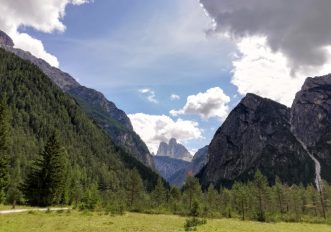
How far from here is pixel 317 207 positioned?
165m

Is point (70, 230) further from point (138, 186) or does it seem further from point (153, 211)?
point (138, 186)

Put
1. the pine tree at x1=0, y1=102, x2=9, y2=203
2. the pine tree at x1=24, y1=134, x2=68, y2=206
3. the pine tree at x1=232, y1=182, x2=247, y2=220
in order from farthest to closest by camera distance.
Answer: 1. the pine tree at x1=232, y1=182, x2=247, y2=220
2. the pine tree at x1=24, y1=134, x2=68, y2=206
3. the pine tree at x1=0, y1=102, x2=9, y2=203

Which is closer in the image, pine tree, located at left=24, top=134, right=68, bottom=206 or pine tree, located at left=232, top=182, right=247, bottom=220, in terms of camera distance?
pine tree, located at left=24, top=134, right=68, bottom=206

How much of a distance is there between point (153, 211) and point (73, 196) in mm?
50382

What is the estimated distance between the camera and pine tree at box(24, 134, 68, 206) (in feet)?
280

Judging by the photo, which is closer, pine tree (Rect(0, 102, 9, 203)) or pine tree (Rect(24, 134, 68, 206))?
pine tree (Rect(0, 102, 9, 203))

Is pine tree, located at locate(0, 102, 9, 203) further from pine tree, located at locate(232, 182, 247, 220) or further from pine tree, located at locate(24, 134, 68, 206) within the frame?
pine tree, located at locate(232, 182, 247, 220)

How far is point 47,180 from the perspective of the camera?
282 ft

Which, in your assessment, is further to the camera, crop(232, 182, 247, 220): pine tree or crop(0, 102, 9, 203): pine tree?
crop(232, 182, 247, 220): pine tree

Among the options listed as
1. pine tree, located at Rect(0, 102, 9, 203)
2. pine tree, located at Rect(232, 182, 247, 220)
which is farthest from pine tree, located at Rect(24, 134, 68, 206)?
pine tree, located at Rect(232, 182, 247, 220)

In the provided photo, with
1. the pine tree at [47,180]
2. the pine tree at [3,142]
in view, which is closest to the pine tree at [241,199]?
the pine tree at [47,180]

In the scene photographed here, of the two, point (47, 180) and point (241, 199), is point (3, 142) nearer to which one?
point (47, 180)

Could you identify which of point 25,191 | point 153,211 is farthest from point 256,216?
point 25,191

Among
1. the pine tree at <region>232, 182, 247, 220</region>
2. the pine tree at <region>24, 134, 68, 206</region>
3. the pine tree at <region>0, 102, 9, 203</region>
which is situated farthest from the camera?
the pine tree at <region>232, 182, 247, 220</region>
